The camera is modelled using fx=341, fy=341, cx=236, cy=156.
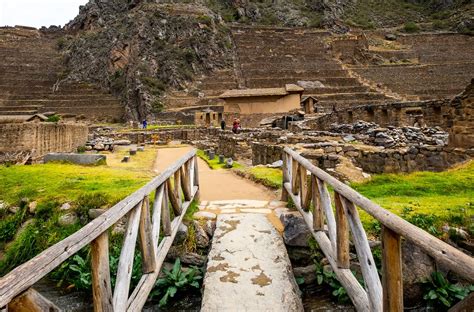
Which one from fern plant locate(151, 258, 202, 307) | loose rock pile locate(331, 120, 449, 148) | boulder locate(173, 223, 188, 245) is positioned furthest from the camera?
loose rock pile locate(331, 120, 449, 148)

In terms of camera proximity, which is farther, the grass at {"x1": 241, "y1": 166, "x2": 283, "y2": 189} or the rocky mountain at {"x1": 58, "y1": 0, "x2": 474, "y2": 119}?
the rocky mountain at {"x1": 58, "y1": 0, "x2": 474, "y2": 119}

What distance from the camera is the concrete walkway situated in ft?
10.4

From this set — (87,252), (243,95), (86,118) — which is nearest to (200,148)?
(243,95)

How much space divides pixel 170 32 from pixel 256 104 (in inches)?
1200

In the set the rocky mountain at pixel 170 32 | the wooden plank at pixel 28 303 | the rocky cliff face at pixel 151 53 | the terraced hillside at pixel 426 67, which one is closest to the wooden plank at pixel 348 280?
the wooden plank at pixel 28 303

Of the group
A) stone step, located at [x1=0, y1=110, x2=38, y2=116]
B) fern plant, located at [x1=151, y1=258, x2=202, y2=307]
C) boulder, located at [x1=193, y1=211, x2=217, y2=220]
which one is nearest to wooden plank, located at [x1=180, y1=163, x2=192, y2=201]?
boulder, located at [x1=193, y1=211, x2=217, y2=220]

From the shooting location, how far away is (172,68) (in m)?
49.0

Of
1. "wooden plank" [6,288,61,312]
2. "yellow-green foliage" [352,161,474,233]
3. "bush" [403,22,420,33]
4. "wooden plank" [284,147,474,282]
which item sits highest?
"bush" [403,22,420,33]

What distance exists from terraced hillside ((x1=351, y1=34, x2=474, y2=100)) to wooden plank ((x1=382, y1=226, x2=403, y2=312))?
44263mm

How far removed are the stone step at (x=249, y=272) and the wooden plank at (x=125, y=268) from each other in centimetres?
83

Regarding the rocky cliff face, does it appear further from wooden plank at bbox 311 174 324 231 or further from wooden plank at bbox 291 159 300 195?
wooden plank at bbox 311 174 324 231

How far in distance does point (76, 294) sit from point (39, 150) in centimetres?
1038

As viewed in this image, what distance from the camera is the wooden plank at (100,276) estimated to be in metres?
2.25

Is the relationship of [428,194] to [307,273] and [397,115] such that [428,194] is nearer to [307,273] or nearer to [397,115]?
[307,273]
